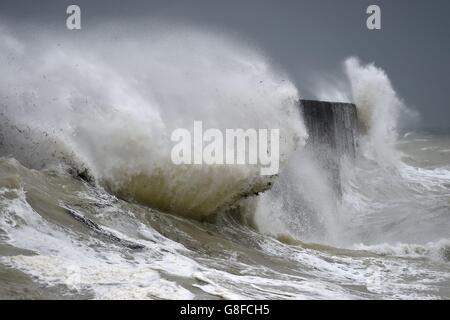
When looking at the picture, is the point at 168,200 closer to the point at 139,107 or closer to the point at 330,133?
the point at 139,107

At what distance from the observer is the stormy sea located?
16.1 feet

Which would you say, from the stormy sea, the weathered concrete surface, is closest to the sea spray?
the stormy sea

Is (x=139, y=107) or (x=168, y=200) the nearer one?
(x=168, y=200)

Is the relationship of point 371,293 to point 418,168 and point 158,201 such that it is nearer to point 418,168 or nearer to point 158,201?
point 158,201

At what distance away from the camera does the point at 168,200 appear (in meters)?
Answer: 8.21

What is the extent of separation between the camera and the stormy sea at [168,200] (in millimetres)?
4902

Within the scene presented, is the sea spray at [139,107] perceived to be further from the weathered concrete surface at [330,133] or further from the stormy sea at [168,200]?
the weathered concrete surface at [330,133]

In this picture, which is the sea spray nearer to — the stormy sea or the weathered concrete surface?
the stormy sea

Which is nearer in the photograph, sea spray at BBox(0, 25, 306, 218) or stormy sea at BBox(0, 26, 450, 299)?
stormy sea at BBox(0, 26, 450, 299)

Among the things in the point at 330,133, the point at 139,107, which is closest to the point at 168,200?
the point at 139,107

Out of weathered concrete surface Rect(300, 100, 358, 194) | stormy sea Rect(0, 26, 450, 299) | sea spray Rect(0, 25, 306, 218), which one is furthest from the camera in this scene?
weathered concrete surface Rect(300, 100, 358, 194)

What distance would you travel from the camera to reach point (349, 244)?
10.1 m

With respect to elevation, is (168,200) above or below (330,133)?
below

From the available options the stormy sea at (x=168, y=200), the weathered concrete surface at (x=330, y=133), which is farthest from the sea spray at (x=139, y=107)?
the weathered concrete surface at (x=330, y=133)
